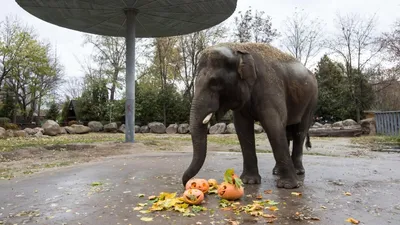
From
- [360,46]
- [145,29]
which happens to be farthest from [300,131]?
[360,46]

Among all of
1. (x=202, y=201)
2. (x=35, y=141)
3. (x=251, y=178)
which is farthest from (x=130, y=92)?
(x=202, y=201)

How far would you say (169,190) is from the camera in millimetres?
5219

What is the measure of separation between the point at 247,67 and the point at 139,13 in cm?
1438

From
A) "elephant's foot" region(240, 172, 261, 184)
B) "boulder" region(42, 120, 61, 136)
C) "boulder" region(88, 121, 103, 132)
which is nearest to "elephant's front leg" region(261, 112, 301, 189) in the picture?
"elephant's foot" region(240, 172, 261, 184)

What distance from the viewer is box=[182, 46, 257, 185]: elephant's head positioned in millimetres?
4754

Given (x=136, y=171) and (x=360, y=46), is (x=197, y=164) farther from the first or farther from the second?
(x=360, y=46)

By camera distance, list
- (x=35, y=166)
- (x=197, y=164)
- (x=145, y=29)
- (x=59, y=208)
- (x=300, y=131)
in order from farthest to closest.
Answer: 1. (x=145, y=29)
2. (x=35, y=166)
3. (x=300, y=131)
4. (x=197, y=164)
5. (x=59, y=208)

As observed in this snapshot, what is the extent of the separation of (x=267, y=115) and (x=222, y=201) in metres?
1.52

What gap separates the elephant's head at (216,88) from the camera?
4.75m

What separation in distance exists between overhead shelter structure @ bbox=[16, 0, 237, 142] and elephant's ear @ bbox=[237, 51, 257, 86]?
1154 centimetres

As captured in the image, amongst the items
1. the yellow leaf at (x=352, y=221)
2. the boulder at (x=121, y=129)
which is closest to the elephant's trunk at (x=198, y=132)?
the yellow leaf at (x=352, y=221)

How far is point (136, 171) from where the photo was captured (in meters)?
7.23

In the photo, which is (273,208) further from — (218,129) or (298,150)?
(218,129)

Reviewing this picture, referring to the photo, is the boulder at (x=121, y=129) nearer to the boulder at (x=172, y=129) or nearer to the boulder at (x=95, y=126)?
the boulder at (x=95, y=126)
